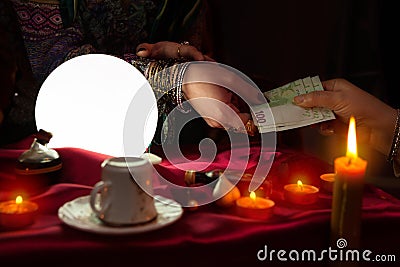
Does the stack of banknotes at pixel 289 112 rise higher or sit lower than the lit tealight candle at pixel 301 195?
higher

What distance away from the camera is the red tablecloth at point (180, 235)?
65cm

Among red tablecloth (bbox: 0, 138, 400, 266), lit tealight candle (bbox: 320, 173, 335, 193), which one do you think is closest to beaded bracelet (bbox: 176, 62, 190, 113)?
red tablecloth (bbox: 0, 138, 400, 266)

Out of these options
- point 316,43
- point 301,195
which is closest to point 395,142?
point 301,195

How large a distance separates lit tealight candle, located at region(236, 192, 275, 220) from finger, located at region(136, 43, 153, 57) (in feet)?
2.15

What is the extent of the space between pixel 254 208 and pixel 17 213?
0.35 m

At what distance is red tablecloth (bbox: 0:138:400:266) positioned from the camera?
647 millimetres

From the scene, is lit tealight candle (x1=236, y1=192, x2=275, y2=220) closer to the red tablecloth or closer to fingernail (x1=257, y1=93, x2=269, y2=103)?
the red tablecloth

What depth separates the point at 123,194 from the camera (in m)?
0.67

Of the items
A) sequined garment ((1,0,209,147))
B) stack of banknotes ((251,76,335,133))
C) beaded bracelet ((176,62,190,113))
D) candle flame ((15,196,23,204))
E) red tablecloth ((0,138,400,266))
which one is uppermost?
sequined garment ((1,0,209,147))

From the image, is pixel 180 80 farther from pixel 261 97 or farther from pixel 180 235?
pixel 180 235

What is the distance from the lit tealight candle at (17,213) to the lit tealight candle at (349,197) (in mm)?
→ 433

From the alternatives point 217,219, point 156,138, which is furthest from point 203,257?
point 156,138

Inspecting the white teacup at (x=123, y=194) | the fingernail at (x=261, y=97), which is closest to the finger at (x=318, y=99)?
the fingernail at (x=261, y=97)

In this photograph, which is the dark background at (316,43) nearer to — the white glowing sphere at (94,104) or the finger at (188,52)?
the finger at (188,52)
